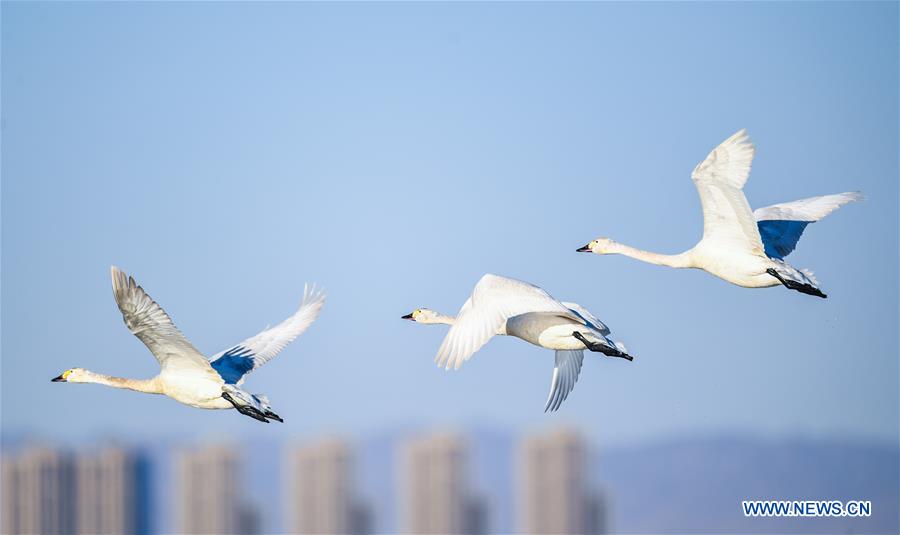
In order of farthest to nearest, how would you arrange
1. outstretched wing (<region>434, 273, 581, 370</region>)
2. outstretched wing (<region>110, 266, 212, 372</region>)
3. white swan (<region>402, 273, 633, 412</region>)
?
1. white swan (<region>402, 273, 633, 412</region>)
2. outstretched wing (<region>434, 273, 581, 370</region>)
3. outstretched wing (<region>110, 266, 212, 372</region>)

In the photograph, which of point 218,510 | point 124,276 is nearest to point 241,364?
point 124,276

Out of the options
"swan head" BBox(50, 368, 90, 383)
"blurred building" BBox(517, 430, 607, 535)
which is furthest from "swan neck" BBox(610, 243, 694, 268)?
"blurred building" BBox(517, 430, 607, 535)

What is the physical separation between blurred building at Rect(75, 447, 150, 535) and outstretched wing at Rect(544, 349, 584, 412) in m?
115

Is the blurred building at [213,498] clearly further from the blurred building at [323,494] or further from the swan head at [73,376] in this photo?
the swan head at [73,376]

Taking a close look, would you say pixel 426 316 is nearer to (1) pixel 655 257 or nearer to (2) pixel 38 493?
(1) pixel 655 257

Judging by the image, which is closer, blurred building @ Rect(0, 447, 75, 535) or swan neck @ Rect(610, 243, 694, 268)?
swan neck @ Rect(610, 243, 694, 268)

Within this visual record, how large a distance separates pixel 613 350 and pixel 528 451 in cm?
9956

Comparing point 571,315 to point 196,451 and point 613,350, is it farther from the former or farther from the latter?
point 196,451

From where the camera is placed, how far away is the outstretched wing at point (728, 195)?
26750 millimetres

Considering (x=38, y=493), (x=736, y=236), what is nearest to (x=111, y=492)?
(x=38, y=493)

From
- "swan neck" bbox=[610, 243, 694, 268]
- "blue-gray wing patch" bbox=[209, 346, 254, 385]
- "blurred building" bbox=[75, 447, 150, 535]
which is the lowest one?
"blurred building" bbox=[75, 447, 150, 535]

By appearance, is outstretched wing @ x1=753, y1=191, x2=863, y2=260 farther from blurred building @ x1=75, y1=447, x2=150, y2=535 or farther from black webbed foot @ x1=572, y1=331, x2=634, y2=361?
blurred building @ x1=75, y1=447, x2=150, y2=535

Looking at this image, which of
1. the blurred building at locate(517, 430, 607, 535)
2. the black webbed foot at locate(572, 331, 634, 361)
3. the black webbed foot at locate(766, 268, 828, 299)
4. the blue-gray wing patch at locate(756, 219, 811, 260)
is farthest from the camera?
the blurred building at locate(517, 430, 607, 535)

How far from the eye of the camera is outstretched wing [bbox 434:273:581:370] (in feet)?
81.4
